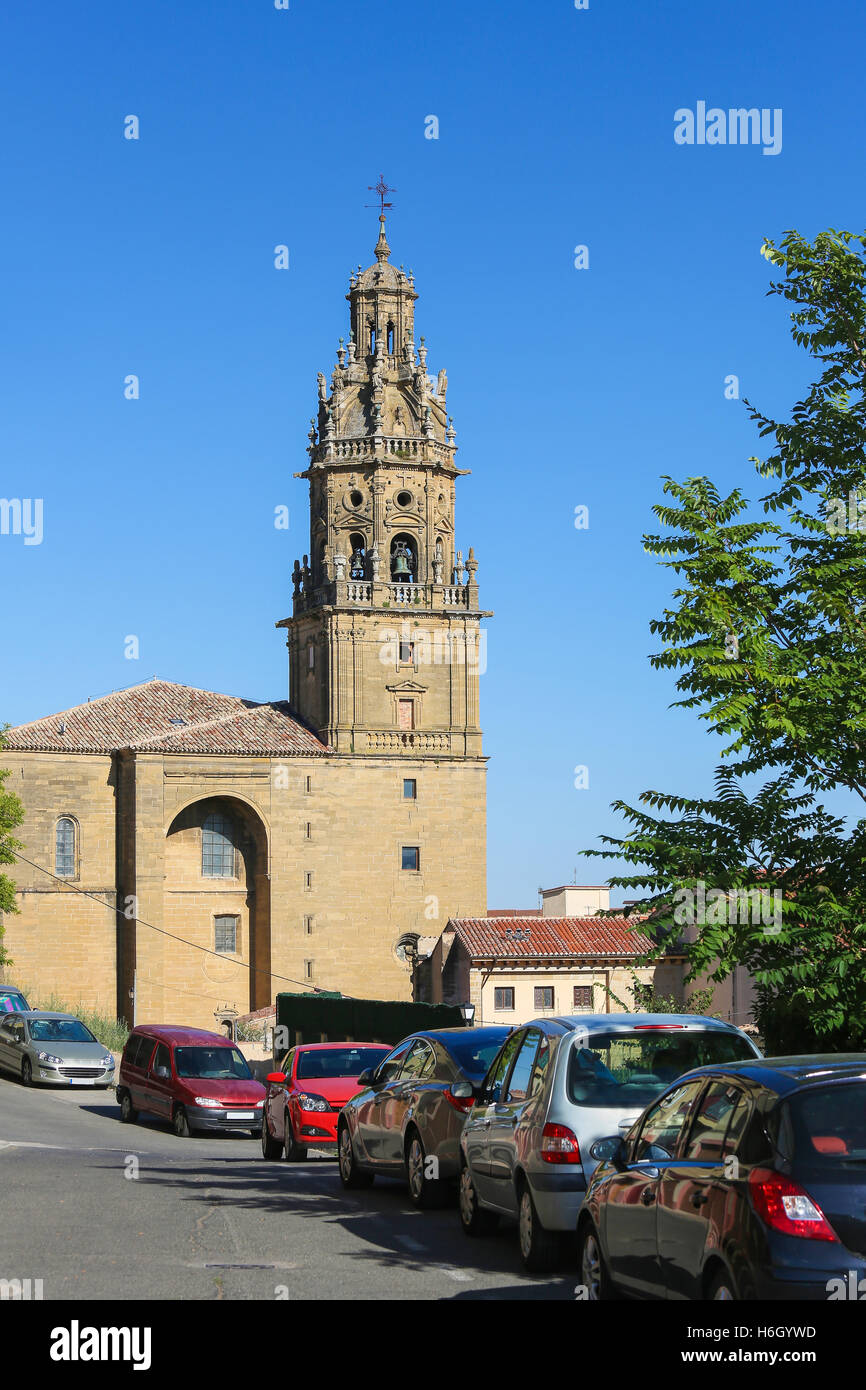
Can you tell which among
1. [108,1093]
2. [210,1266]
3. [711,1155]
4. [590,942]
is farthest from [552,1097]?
[590,942]

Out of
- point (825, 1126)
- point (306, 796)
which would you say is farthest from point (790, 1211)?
point (306, 796)

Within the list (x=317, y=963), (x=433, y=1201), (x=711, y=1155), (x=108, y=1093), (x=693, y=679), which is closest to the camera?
(x=711, y=1155)

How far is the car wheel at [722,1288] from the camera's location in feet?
24.5

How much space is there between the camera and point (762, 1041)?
15141 millimetres

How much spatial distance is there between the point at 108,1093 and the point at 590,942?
26.0 m

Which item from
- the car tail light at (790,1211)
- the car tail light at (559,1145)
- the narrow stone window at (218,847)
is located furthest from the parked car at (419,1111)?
the narrow stone window at (218,847)

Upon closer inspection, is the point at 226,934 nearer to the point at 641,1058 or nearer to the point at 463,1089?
the point at 463,1089

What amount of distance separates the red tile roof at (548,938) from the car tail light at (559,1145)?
4681 centimetres

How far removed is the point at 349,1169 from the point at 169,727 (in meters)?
55.9

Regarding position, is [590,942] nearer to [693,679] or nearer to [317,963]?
[317,963]

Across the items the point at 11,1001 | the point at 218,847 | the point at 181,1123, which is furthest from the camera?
the point at 218,847

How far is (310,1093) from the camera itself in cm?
2039

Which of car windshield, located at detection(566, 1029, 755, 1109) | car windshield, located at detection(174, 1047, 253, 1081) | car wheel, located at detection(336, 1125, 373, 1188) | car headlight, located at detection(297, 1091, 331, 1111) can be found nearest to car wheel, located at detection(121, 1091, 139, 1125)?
car windshield, located at detection(174, 1047, 253, 1081)

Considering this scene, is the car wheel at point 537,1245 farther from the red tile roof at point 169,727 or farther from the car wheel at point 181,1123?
the red tile roof at point 169,727
